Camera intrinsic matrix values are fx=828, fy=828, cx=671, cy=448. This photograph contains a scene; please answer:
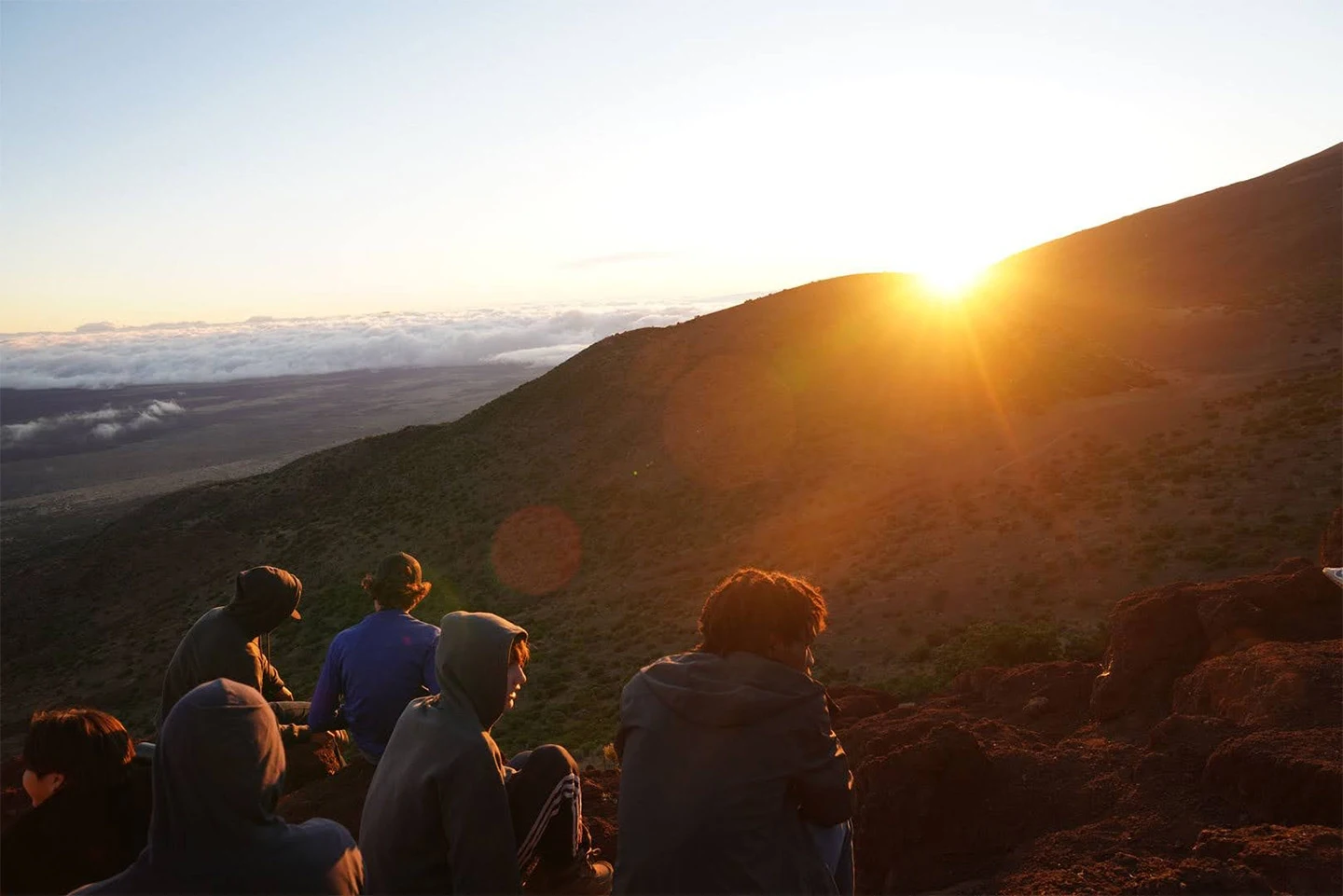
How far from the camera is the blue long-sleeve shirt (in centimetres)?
488

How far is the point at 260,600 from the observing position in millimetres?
5363

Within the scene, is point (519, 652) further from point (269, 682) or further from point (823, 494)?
point (823, 494)

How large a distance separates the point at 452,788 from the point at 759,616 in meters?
1.28

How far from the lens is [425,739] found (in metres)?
3.09

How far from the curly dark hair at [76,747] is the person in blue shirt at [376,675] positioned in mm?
1854

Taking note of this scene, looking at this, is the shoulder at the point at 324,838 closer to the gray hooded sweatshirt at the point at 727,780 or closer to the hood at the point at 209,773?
the hood at the point at 209,773

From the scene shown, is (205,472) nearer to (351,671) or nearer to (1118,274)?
(1118,274)

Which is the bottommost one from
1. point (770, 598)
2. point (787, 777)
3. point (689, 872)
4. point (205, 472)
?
point (205, 472)

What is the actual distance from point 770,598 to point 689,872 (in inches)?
37.2

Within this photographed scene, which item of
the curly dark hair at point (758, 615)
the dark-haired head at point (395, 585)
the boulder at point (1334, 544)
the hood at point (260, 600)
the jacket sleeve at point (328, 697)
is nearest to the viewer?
the curly dark hair at point (758, 615)

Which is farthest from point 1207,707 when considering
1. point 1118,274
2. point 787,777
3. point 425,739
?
point 1118,274

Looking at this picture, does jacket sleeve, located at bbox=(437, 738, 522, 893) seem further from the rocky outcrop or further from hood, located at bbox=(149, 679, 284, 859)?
the rocky outcrop

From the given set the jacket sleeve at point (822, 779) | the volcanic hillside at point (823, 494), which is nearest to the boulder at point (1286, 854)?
the jacket sleeve at point (822, 779)

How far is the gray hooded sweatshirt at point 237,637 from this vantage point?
5152 mm
